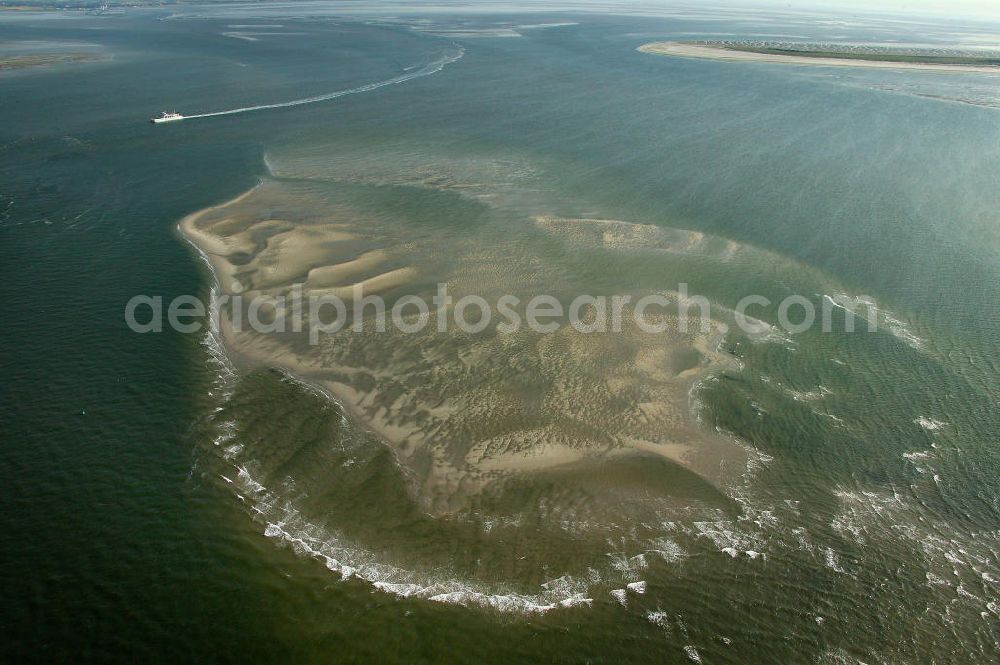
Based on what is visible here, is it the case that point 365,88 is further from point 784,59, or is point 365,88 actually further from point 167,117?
point 784,59

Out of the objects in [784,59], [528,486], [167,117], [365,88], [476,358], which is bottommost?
[528,486]

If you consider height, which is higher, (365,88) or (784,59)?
(784,59)

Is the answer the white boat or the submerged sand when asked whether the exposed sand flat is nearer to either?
the submerged sand

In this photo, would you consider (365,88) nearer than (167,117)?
No

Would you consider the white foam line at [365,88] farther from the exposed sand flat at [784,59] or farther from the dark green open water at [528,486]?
the exposed sand flat at [784,59]

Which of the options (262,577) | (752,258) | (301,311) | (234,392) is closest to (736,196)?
(752,258)

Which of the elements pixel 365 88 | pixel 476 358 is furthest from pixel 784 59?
pixel 476 358

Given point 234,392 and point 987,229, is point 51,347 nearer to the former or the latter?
point 234,392

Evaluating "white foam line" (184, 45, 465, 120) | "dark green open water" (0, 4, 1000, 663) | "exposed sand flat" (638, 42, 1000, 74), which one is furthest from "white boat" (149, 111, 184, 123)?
"exposed sand flat" (638, 42, 1000, 74)

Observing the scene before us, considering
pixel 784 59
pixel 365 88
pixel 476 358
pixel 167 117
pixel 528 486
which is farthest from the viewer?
pixel 784 59
